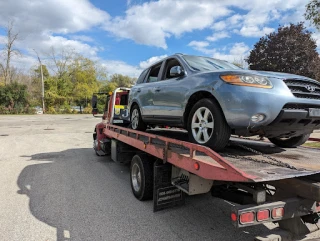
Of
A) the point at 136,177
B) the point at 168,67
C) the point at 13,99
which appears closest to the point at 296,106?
the point at 168,67

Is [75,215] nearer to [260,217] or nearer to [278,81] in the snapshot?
[260,217]

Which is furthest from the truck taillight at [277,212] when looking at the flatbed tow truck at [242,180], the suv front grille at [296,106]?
the suv front grille at [296,106]

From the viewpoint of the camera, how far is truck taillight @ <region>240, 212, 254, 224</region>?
7.52 feet

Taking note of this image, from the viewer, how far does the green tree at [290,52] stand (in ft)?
55.7

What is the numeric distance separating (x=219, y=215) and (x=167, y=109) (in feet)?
6.20

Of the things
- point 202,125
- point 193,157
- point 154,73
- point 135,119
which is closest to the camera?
point 193,157

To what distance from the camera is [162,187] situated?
380 centimetres

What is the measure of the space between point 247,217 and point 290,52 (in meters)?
17.7

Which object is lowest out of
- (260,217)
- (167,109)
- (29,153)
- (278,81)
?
(29,153)

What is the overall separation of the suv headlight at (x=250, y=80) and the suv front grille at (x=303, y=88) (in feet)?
0.94

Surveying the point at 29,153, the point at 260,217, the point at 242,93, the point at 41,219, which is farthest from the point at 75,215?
the point at 29,153

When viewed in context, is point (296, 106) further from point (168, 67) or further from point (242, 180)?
point (168, 67)

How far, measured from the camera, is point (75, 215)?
13.0 feet

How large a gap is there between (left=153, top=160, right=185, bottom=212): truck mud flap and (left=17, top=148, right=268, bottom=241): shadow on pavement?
0.74ft
